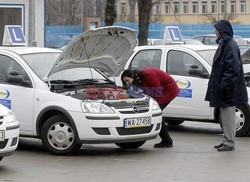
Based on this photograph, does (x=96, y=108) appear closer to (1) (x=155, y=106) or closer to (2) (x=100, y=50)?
(1) (x=155, y=106)

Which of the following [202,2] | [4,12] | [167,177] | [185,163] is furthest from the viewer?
[202,2]

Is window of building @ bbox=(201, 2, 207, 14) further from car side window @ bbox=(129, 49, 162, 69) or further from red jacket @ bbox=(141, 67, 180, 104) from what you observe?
red jacket @ bbox=(141, 67, 180, 104)

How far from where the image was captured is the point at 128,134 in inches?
441

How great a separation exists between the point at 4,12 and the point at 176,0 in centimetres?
6906

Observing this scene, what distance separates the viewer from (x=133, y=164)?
10695 millimetres

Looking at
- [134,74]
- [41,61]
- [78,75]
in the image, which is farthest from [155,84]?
[41,61]

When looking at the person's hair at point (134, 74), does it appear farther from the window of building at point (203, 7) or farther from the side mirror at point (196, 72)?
the window of building at point (203, 7)

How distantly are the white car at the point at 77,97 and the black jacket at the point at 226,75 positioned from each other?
935mm

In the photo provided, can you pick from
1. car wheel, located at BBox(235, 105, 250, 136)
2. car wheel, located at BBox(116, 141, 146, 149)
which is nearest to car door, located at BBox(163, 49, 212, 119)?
car wheel, located at BBox(235, 105, 250, 136)

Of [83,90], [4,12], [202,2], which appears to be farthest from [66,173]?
[202,2]

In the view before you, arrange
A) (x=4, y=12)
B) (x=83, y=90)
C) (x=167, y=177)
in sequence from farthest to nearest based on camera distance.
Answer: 1. (x=4, y=12)
2. (x=83, y=90)
3. (x=167, y=177)

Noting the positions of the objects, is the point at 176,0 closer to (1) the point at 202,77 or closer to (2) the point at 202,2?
(2) the point at 202,2

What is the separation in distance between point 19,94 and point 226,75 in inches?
124

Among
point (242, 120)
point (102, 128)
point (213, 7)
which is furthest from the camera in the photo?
point (213, 7)
